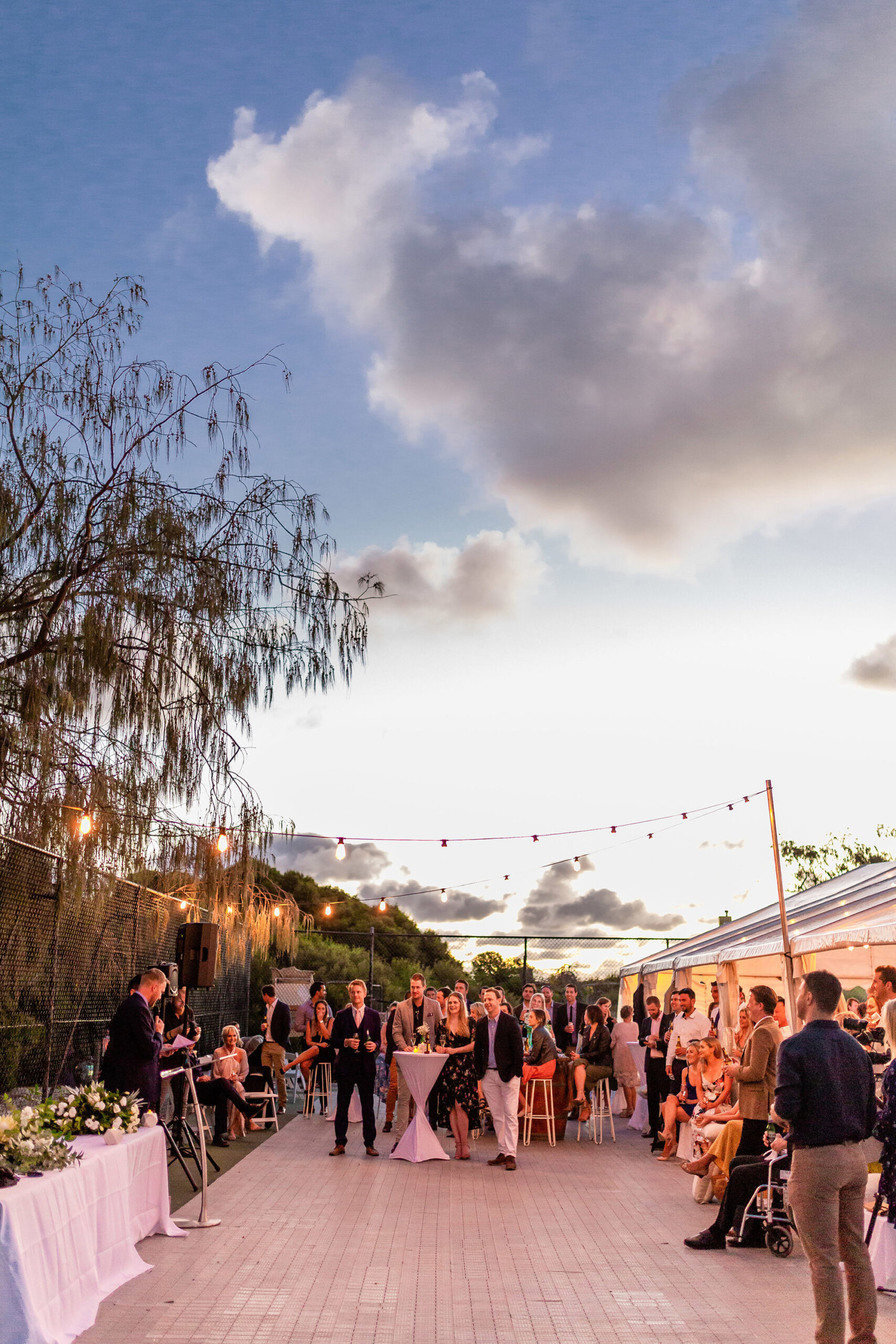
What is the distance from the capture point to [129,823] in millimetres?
6590

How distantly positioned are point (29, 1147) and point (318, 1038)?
967cm

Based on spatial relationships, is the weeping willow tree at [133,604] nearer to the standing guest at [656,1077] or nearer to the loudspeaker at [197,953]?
the loudspeaker at [197,953]

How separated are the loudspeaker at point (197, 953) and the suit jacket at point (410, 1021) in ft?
11.9

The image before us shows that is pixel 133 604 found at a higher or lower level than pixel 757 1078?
higher

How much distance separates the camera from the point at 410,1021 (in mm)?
12023

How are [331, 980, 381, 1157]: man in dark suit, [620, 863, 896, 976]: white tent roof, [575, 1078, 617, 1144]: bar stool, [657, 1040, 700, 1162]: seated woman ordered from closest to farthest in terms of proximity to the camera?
[620, 863, 896, 976]: white tent roof, [657, 1040, 700, 1162]: seated woman, [331, 980, 381, 1157]: man in dark suit, [575, 1078, 617, 1144]: bar stool

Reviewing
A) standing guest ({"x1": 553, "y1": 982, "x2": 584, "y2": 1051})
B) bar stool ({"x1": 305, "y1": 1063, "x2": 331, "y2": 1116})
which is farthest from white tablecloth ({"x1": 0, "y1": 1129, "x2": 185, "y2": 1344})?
standing guest ({"x1": 553, "y1": 982, "x2": 584, "y2": 1051})

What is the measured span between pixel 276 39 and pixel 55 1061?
793 cm

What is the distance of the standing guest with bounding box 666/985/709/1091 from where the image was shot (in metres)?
10.8

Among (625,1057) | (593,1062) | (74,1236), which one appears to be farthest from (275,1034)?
(74,1236)

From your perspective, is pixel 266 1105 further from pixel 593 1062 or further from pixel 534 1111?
pixel 593 1062

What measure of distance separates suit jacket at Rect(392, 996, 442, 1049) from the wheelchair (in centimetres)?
556

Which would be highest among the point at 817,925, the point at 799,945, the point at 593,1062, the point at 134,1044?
the point at 817,925

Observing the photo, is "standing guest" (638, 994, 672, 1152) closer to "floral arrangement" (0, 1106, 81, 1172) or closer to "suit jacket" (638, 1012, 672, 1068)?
"suit jacket" (638, 1012, 672, 1068)
